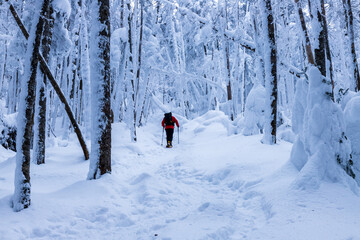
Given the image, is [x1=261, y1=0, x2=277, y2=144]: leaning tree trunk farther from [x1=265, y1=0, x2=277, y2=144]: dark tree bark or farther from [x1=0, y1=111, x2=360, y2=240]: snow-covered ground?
[x1=0, y1=111, x2=360, y2=240]: snow-covered ground

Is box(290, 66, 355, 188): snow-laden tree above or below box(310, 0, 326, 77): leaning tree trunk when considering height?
below

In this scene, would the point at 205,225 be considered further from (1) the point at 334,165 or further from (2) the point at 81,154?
(2) the point at 81,154

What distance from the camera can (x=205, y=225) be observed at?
10.7ft

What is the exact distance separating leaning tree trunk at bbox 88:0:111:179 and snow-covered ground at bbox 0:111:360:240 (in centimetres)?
50

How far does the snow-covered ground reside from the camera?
298cm

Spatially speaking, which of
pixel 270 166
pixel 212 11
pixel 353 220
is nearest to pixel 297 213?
pixel 353 220

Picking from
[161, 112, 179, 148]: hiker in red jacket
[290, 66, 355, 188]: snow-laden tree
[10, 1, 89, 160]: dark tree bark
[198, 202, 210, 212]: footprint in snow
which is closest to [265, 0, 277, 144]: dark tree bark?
[290, 66, 355, 188]: snow-laden tree

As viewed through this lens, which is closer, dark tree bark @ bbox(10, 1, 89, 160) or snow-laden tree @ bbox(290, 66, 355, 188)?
snow-laden tree @ bbox(290, 66, 355, 188)

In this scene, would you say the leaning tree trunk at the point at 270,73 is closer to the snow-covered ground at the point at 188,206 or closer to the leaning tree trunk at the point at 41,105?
the snow-covered ground at the point at 188,206

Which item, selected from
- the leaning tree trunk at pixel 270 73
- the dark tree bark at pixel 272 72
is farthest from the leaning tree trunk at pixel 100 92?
the dark tree bark at pixel 272 72

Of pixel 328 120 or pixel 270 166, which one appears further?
pixel 270 166

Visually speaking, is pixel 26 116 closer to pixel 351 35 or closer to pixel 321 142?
pixel 321 142

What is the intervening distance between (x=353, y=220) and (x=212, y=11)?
13415mm

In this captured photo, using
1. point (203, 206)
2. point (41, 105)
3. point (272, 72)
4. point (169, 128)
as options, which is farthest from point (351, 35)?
point (41, 105)
